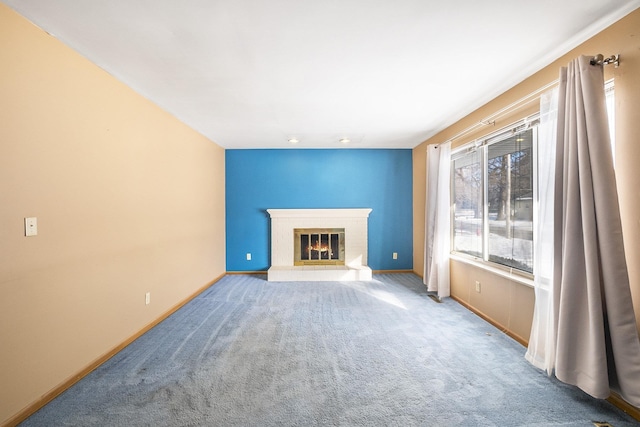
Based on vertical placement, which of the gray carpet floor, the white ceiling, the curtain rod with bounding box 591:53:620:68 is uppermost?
the white ceiling

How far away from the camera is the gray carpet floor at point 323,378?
144cm

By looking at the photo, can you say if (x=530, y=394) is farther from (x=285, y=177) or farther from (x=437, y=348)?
(x=285, y=177)

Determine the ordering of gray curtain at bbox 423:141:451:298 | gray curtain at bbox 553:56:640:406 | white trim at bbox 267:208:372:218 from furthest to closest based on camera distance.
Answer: white trim at bbox 267:208:372:218
gray curtain at bbox 423:141:451:298
gray curtain at bbox 553:56:640:406

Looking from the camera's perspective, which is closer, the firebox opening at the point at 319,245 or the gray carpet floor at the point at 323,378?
the gray carpet floor at the point at 323,378

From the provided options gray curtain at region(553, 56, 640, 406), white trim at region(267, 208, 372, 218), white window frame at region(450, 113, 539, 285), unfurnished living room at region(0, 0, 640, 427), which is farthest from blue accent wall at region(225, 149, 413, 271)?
gray curtain at region(553, 56, 640, 406)

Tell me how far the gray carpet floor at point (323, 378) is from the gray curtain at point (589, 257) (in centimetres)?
27

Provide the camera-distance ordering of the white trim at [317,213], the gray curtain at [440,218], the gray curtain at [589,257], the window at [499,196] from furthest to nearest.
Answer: the white trim at [317,213]
the gray curtain at [440,218]
the window at [499,196]
the gray curtain at [589,257]

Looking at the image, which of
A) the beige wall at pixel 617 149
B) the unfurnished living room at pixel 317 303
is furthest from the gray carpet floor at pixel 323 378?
the beige wall at pixel 617 149

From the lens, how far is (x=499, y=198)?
8.56ft

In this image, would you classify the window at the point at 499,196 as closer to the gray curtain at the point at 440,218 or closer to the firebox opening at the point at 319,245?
the gray curtain at the point at 440,218

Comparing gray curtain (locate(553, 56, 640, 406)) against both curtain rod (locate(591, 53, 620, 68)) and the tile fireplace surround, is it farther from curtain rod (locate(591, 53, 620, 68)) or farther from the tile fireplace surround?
the tile fireplace surround

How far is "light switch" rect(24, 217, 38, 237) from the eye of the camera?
146 cm

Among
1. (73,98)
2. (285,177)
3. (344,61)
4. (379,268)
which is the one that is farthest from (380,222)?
(73,98)

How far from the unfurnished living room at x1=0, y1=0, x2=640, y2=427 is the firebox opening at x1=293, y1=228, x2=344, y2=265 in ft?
4.69
